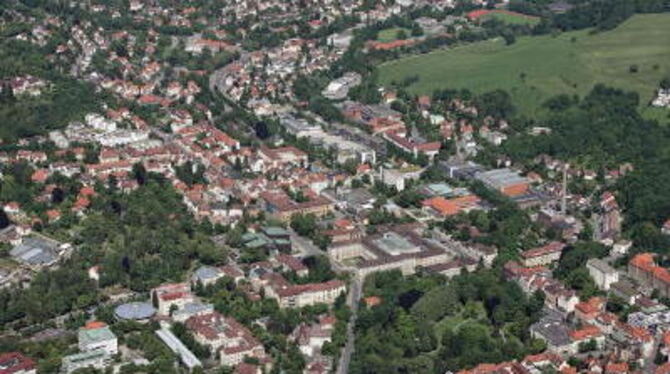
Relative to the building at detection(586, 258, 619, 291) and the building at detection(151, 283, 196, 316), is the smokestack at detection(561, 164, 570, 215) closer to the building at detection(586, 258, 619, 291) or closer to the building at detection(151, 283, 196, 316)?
the building at detection(586, 258, 619, 291)

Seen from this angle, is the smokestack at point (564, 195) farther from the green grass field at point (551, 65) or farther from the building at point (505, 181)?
the green grass field at point (551, 65)

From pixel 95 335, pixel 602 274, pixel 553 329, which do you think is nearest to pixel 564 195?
pixel 602 274

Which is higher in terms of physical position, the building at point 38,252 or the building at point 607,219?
the building at point 38,252

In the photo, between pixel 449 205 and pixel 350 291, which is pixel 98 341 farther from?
pixel 449 205

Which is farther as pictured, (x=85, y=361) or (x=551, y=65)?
(x=551, y=65)

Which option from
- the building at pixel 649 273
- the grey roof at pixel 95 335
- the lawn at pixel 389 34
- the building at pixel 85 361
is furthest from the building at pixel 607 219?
the lawn at pixel 389 34

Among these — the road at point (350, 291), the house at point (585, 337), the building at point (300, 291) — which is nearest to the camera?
the road at point (350, 291)

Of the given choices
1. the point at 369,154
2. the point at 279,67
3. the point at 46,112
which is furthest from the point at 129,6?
the point at 369,154
